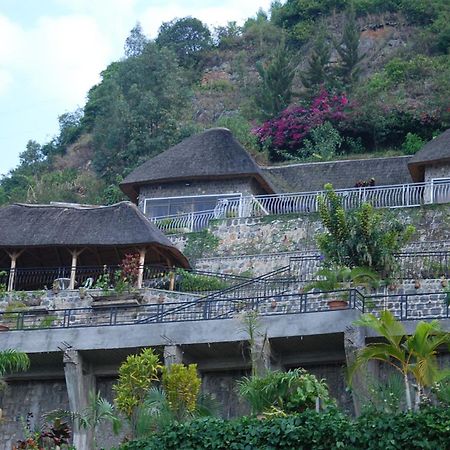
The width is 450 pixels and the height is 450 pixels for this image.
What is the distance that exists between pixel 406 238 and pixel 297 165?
1399cm

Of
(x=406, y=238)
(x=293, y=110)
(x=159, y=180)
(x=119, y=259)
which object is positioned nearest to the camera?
(x=406, y=238)

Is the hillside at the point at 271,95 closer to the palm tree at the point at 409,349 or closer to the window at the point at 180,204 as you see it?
the window at the point at 180,204

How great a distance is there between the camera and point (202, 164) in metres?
43.0

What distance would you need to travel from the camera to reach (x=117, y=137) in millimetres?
56750

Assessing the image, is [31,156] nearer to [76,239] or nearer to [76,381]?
[76,239]

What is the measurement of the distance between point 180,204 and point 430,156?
27.3 ft

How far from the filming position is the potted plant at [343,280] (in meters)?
30.4

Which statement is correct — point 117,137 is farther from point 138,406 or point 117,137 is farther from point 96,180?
point 138,406

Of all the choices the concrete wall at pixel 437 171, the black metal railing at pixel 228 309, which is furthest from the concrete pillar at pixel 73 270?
the concrete wall at pixel 437 171

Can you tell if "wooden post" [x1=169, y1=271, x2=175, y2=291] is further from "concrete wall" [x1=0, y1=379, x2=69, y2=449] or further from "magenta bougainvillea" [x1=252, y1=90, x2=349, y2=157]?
"magenta bougainvillea" [x1=252, y1=90, x2=349, y2=157]

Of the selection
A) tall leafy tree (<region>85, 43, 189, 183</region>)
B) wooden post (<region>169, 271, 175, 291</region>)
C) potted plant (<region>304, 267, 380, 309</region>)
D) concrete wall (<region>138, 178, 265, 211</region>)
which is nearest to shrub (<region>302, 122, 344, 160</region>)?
tall leafy tree (<region>85, 43, 189, 183</region>)

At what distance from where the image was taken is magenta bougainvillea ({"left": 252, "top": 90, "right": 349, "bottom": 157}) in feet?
176

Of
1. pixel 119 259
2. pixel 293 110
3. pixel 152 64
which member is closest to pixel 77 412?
pixel 119 259

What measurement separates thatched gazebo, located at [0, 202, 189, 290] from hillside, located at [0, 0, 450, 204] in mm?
14356
